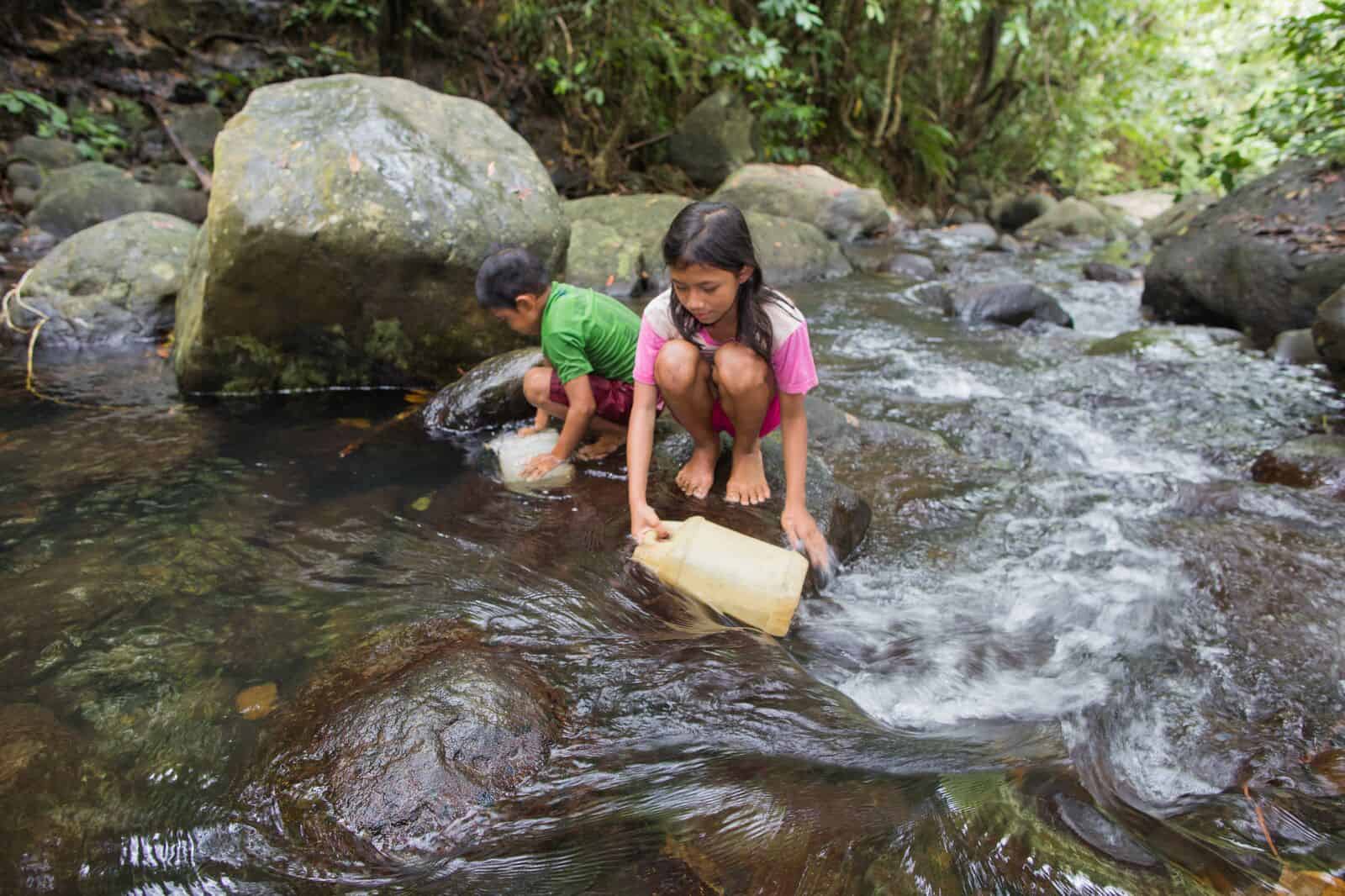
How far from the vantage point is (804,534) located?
273 cm

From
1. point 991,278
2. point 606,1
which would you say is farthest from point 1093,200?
point 606,1

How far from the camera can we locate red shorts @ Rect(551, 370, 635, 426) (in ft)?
11.5

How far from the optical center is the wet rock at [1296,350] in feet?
17.7

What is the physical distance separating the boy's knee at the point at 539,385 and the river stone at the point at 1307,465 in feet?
10.9

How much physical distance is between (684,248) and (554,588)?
1140mm

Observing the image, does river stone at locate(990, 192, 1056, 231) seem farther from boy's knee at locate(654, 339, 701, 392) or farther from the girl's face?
the girl's face

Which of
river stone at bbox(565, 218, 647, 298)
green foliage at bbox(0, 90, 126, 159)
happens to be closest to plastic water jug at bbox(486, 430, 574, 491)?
river stone at bbox(565, 218, 647, 298)

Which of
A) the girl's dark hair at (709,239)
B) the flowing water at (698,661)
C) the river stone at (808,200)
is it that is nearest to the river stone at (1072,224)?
the river stone at (808,200)

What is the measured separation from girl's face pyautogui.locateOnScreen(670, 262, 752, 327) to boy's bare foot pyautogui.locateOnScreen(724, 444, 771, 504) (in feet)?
2.23

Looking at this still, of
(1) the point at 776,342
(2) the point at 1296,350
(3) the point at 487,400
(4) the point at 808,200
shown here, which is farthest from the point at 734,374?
(4) the point at 808,200

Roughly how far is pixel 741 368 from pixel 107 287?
4.85 metres

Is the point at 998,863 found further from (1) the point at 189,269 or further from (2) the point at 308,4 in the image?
(2) the point at 308,4

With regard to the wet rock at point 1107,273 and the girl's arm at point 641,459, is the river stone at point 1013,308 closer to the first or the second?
the wet rock at point 1107,273

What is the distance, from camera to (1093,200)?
623 inches
